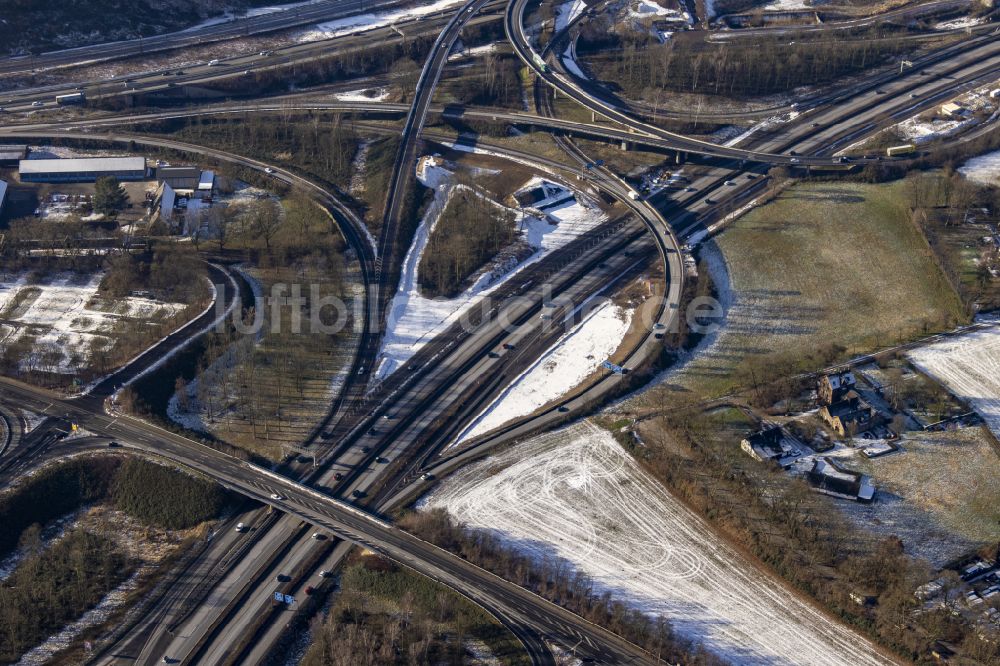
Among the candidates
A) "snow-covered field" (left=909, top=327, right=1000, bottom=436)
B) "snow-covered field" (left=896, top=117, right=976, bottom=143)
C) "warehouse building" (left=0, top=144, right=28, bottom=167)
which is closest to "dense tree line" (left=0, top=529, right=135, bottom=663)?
"warehouse building" (left=0, top=144, right=28, bottom=167)

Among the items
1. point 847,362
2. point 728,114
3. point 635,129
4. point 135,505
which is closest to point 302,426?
point 135,505

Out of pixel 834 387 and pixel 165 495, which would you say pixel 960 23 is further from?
pixel 165 495

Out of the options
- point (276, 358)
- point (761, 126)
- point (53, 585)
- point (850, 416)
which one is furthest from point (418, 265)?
point (761, 126)

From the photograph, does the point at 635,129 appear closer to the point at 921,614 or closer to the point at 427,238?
the point at 427,238

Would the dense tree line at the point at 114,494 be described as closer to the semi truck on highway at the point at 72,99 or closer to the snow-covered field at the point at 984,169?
the semi truck on highway at the point at 72,99

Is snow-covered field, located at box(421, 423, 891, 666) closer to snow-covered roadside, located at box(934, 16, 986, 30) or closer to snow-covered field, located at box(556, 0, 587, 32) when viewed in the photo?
snow-covered field, located at box(556, 0, 587, 32)
